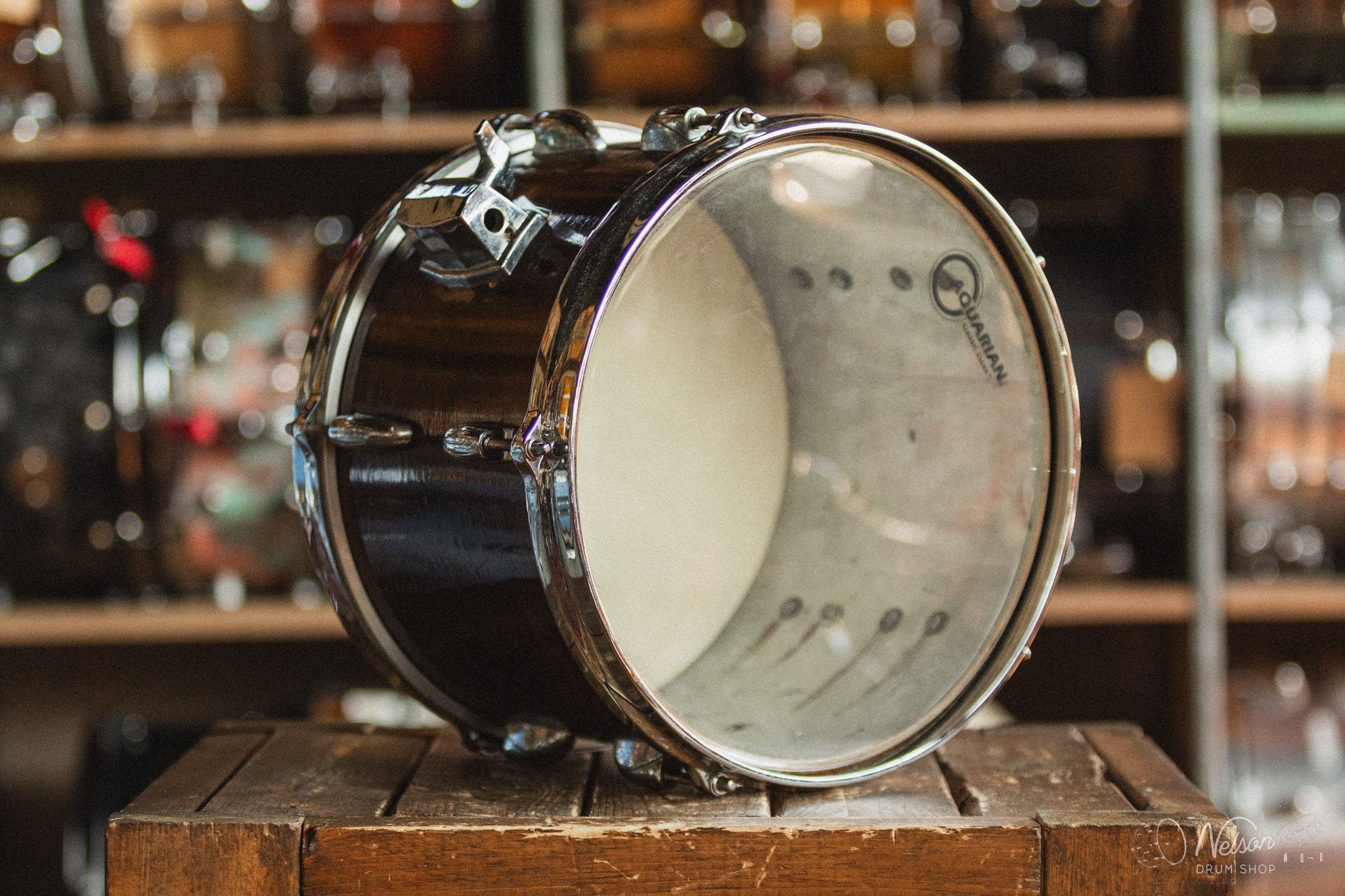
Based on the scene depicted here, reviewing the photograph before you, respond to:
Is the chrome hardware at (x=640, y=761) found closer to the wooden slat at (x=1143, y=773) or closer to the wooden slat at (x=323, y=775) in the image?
the wooden slat at (x=323, y=775)

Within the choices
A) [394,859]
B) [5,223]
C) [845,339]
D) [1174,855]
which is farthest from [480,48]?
[1174,855]

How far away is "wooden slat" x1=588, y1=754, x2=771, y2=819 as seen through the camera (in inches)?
29.6

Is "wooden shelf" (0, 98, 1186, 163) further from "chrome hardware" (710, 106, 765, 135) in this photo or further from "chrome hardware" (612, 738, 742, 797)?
"chrome hardware" (612, 738, 742, 797)

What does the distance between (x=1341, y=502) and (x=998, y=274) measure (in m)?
1.18

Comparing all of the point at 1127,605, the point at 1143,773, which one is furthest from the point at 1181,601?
the point at 1143,773

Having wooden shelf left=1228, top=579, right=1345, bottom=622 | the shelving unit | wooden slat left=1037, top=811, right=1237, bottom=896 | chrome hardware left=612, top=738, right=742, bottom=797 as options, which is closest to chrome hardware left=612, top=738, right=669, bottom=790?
chrome hardware left=612, top=738, right=742, bottom=797

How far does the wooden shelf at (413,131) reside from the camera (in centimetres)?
163

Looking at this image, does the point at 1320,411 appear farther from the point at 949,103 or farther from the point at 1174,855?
the point at 1174,855

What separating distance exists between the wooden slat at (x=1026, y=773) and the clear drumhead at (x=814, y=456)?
0.21ft

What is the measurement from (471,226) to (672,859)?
0.40 metres

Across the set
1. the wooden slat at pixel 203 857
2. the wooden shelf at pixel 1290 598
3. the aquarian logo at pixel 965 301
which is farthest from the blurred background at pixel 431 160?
the wooden slat at pixel 203 857

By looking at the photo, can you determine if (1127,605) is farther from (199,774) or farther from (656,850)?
(199,774)

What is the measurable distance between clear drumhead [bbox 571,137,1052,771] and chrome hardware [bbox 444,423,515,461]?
0.17 feet

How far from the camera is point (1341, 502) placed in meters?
1.75
